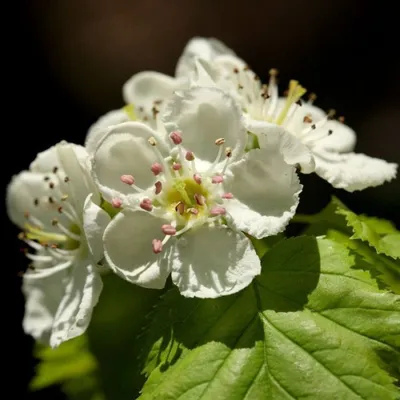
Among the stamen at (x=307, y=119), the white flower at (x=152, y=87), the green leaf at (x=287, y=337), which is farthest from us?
the white flower at (x=152, y=87)

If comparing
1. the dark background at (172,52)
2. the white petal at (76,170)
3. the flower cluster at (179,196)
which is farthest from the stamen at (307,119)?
the dark background at (172,52)

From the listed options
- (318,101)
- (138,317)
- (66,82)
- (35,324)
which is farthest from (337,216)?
(66,82)

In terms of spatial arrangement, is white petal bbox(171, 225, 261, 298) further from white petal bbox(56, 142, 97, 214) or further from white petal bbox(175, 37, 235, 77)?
white petal bbox(175, 37, 235, 77)

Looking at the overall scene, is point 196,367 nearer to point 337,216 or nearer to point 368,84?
point 337,216

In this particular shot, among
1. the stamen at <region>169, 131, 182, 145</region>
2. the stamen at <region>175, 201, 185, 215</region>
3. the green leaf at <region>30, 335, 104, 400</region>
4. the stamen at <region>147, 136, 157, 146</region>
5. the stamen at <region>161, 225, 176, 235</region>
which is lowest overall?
the green leaf at <region>30, 335, 104, 400</region>

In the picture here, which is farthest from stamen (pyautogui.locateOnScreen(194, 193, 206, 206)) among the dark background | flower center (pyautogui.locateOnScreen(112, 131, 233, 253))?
the dark background

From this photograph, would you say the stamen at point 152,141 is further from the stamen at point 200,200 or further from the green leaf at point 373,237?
the green leaf at point 373,237

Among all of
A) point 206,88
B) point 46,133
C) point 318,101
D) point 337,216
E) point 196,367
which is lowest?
point 46,133
